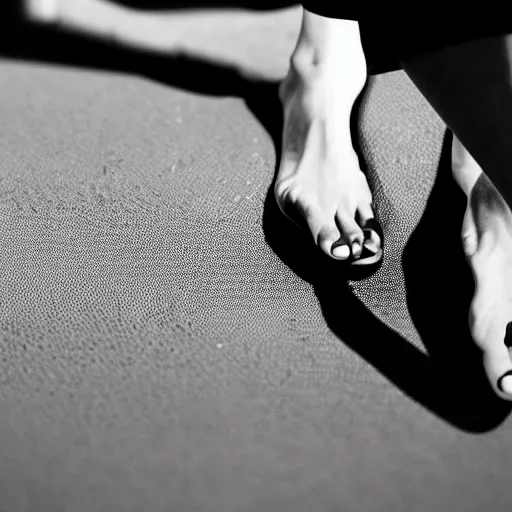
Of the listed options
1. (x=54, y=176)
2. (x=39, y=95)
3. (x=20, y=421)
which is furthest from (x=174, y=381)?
(x=39, y=95)

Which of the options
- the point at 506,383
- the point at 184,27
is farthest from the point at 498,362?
the point at 184,27

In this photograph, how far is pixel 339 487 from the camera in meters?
0.67

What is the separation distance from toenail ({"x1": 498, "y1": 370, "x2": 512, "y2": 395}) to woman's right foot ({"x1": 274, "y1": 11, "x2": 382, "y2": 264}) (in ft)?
0.75

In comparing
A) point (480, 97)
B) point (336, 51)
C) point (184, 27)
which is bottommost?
point (184, 27)

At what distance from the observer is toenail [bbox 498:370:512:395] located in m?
0.69

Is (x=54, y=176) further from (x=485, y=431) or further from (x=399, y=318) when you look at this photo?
(x=485, y=431)

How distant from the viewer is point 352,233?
822 millimetres

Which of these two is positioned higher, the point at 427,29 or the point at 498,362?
the point at 427,29

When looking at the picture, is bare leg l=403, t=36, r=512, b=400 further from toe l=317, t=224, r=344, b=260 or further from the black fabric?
toe l=317, t=224, r=344, b=260

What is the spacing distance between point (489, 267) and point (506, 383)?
0.16 metres

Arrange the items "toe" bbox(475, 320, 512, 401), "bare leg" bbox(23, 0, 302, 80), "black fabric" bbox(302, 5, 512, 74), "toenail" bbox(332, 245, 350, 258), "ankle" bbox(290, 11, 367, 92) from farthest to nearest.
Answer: "bare leg" bbox(23, 0, 302, 80), "ankle" bbox(290, 11, 367, 92), "toenail" bbox(332, 245, 350, 258), "toe" bbox(475, 320, 512, 401), "black fabric" bbox(302, 5, 512, 74)

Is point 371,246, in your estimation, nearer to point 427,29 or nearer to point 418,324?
point 418,324

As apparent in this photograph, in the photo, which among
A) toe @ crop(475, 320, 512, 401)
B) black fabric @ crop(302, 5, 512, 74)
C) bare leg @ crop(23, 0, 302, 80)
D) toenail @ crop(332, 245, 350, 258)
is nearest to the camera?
black fabric @ crop(302, 5, 512, 74)

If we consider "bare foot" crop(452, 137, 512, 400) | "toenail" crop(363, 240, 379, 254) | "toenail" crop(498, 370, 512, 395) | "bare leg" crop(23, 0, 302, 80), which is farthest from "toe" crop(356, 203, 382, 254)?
"bare leg" crop(23, 0, 302, 80)
